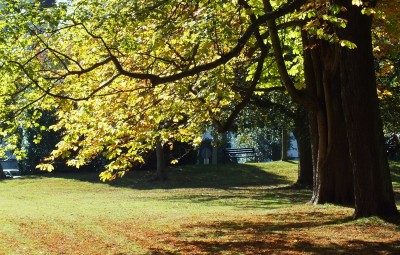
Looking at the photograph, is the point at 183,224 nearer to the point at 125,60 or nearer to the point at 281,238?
the point at 281,238

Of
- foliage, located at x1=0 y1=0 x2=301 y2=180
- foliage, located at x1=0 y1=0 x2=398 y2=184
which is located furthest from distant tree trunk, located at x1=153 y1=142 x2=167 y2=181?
foliage, located at x1=0 y1=0 x2=301 y2=180

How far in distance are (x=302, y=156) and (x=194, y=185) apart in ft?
22.1

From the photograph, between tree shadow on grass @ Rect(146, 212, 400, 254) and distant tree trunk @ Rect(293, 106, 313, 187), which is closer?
tree shadow on grass @ Rect(146, 212, 400, 254)

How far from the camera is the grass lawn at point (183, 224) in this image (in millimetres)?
11750

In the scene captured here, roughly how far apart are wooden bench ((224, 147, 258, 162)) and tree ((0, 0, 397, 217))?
30947 millimetres

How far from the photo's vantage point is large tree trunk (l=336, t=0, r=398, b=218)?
1296 centimetres

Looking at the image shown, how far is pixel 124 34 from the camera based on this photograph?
13398mm

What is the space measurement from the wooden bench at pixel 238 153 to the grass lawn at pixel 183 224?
631 inches

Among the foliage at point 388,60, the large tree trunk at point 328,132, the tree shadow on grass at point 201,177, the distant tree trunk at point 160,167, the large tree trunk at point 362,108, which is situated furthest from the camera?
the distant tree trunk at point 160,167

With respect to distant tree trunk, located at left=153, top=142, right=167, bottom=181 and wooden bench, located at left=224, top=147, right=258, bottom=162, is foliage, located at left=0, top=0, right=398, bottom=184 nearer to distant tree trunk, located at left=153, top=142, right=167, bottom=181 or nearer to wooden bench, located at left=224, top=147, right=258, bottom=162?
distant tree trunk, located at left=153, top=142, right=167, bottom=181

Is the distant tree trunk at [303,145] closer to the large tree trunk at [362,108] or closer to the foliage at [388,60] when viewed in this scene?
the foliage at [388,60]

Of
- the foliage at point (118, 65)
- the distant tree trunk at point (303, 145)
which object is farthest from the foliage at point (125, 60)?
the distant tree trunk at point (303, 145)

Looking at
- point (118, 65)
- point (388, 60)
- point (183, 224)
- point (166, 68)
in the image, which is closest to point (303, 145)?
point (388, 60)

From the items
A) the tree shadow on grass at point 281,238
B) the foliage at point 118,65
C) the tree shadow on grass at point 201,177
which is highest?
the foliage at point 118,65
